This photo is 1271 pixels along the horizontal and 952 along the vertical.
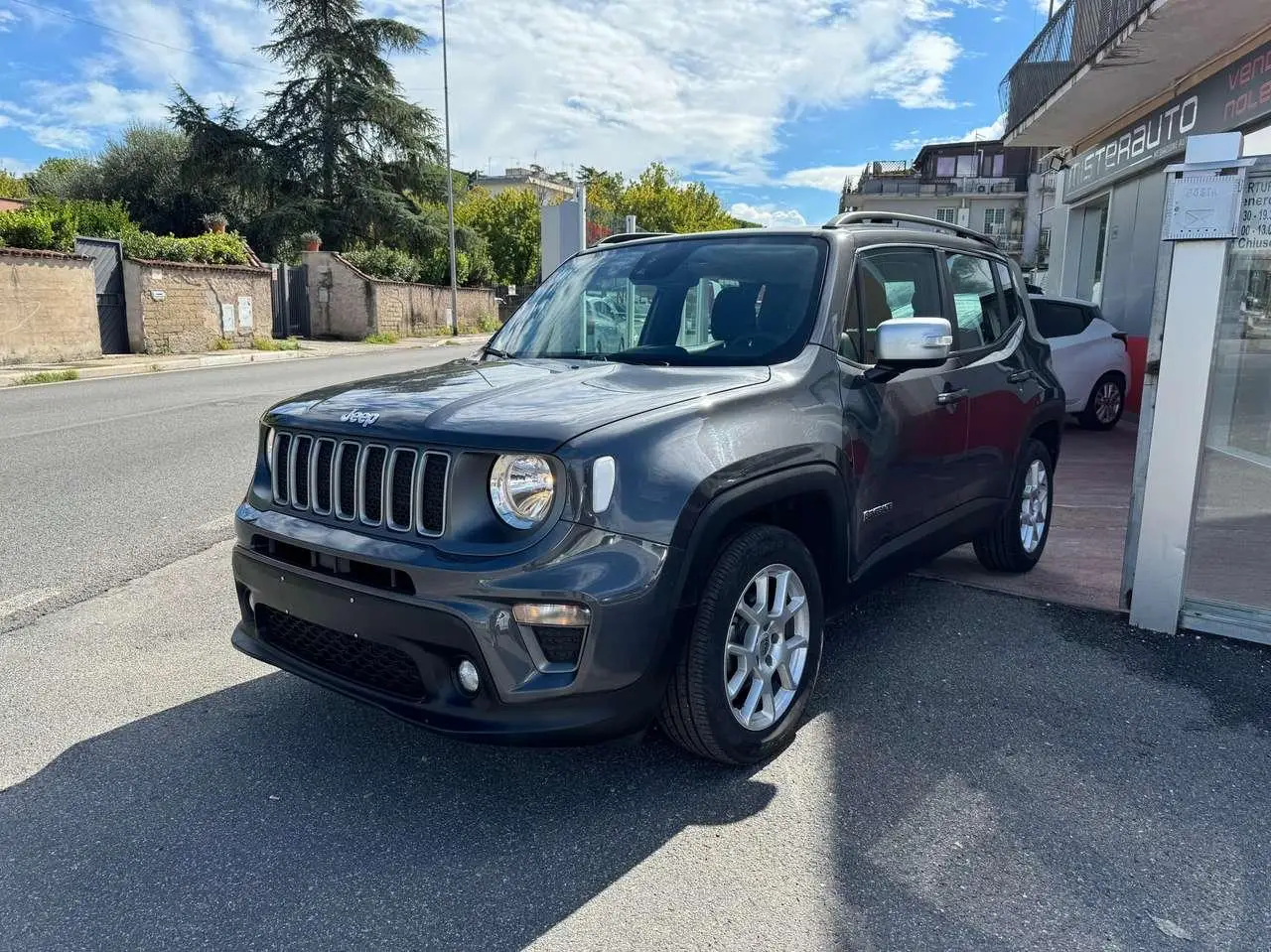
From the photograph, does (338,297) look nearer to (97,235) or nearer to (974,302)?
(97,235)

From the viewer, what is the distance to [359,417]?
2.87 m

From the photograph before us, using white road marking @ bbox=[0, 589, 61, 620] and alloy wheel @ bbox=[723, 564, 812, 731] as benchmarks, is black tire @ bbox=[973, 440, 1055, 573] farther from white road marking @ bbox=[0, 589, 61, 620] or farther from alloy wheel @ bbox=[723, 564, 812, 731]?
white road marking @ bbox=[0, 589, 61, 620]

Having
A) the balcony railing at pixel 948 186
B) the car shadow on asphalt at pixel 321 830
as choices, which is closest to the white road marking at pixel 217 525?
the car shadow on asphalt at pixel 321 830

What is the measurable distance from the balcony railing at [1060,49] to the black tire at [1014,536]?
20.4ft

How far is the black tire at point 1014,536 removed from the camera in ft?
16.1

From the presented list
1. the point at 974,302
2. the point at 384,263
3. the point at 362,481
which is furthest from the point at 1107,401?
the point at 384,263

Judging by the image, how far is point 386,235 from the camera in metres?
37.2

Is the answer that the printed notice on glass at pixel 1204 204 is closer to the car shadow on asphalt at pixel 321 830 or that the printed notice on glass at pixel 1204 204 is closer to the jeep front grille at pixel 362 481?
the car shadow on asphalt at pixel 321 830

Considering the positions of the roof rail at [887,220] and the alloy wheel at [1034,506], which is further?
the alloy wheel at [1034,506]

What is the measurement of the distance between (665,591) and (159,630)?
2853 millimetres

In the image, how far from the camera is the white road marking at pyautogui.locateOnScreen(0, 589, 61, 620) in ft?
14.7

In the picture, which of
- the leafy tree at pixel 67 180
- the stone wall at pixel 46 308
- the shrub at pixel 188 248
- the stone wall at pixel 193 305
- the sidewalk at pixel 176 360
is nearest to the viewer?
the sidewalk at pixel 176 360

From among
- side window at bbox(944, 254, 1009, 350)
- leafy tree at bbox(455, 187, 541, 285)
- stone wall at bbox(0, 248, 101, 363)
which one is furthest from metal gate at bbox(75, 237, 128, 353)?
leafy tree at bbox(455, 187, 541, 285)

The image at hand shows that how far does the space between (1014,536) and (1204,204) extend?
1.88 metres
